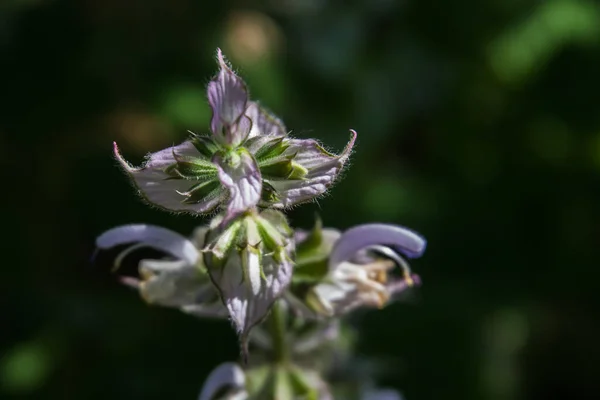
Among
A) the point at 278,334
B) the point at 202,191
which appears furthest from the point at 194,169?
the point at 278,334

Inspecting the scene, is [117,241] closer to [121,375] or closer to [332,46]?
[121,375]

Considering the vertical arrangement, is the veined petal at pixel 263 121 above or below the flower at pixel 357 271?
above

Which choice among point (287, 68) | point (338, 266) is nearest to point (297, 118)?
point (287, 68)

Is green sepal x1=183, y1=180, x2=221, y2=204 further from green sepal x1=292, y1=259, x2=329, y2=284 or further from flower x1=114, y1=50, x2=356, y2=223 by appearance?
green sepal x1=292, y1=259, x2=329, y2=284

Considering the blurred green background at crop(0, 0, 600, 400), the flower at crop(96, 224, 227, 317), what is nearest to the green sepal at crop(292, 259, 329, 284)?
the flower at crop(96, 224, 227, 317)

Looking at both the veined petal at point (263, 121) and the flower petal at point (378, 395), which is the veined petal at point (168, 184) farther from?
the flower petal at point (378, 395)

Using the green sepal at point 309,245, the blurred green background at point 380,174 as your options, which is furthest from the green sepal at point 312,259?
the blurred green background at point 380,174
